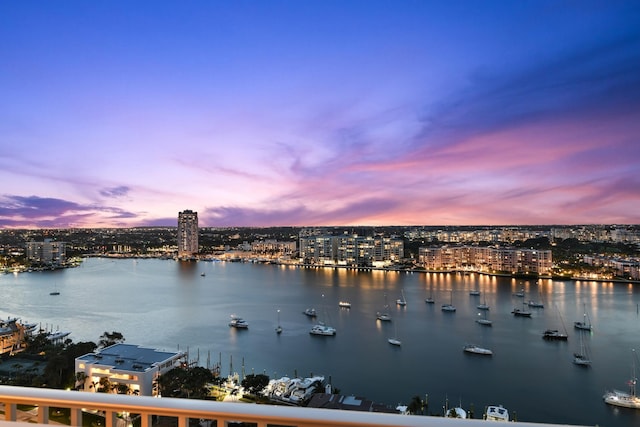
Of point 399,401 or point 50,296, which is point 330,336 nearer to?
point 399,401

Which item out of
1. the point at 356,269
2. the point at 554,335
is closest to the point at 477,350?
the point at 554,335

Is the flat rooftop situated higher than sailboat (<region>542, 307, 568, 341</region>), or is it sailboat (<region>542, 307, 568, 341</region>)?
the flat rooftop

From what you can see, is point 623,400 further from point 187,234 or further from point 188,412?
point 187,234

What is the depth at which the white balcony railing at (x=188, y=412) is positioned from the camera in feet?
1.15

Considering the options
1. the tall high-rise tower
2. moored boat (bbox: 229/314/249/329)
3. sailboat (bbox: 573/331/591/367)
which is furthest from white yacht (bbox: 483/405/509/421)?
the tall high-rise tower

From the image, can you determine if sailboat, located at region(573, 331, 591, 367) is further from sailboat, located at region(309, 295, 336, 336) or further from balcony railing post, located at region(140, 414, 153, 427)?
balcony railing post, located at region(140, 414, 153, 427)

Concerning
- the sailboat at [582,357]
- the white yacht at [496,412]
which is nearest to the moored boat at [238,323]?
the white yacht at [496,412]

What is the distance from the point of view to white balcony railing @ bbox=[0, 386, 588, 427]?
350mm

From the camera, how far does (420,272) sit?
20.6 meters

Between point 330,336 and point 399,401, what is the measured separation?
325cm

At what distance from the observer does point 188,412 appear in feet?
1.24

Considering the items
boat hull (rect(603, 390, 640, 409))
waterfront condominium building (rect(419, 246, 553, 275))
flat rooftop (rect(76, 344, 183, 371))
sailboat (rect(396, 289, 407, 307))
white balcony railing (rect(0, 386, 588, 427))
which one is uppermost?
white balcony railing (rect(0, 386, 588, 427))

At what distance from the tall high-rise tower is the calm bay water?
17044mm

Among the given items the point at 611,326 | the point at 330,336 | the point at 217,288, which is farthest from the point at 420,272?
the point at 330,336
